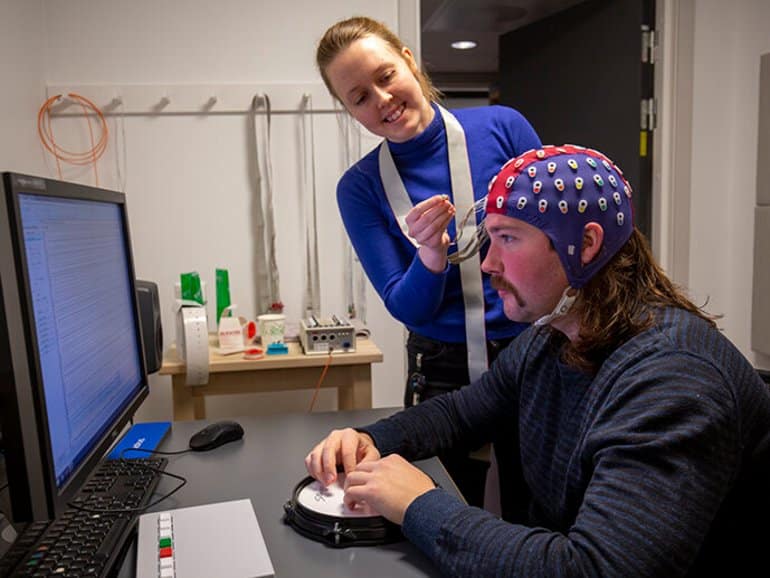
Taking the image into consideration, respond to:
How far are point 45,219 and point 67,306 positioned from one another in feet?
0.36

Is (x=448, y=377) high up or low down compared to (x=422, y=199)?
down

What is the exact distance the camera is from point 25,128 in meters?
2.35

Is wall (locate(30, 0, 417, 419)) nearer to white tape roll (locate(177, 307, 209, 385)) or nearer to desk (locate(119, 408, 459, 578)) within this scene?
white tape roll (locate(177, 307, 209, 385))

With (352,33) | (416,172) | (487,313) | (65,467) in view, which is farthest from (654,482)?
(352,33)

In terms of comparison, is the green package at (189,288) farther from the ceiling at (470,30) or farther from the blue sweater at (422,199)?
the ceiling at (470,30)

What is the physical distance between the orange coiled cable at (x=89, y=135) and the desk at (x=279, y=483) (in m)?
1.65

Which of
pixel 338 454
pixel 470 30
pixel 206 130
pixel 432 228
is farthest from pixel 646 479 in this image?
pixel 470 30

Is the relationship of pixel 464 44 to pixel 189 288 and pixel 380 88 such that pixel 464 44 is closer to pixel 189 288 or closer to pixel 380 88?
pixel 189 288

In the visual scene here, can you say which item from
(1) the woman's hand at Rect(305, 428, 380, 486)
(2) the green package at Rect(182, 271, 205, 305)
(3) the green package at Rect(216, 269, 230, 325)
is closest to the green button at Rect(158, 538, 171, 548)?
(1) the woman's hand at Rect(305, 428, 380, 486)

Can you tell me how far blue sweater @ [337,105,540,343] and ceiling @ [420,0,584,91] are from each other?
1655 mm

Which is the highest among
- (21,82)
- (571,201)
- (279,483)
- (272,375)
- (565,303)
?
(21,82)

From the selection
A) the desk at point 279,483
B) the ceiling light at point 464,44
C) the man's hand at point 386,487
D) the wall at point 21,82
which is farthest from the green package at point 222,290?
the ceiling light at point 464,44

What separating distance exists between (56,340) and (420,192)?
89cm

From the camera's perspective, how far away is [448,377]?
4.70 ft
